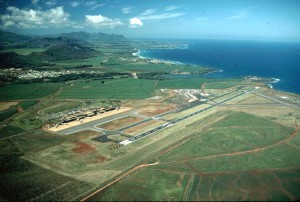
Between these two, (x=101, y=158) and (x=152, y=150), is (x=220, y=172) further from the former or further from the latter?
(x=101, y=158)

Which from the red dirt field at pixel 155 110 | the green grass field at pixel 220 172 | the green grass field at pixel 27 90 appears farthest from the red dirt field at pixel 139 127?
the green grass field at pixel 27 90

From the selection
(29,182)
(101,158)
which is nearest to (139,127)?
(101,158)

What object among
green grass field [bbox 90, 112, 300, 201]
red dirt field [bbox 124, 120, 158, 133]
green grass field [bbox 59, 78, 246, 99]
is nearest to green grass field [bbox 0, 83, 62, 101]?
green grass field [bbox 59, 78, 246, 99]

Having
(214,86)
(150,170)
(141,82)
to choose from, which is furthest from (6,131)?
(214,86)

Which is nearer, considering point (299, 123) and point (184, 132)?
point (184, 132)

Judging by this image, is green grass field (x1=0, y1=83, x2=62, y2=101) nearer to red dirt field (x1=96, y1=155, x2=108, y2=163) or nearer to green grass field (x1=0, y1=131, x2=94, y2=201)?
green grass field (x1=0, y1=131, x2=94, y2=201)

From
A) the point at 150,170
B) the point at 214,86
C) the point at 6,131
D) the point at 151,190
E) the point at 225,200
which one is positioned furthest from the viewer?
the point at 214,86

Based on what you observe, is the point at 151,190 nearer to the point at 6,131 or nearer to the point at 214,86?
the point at 6,131
